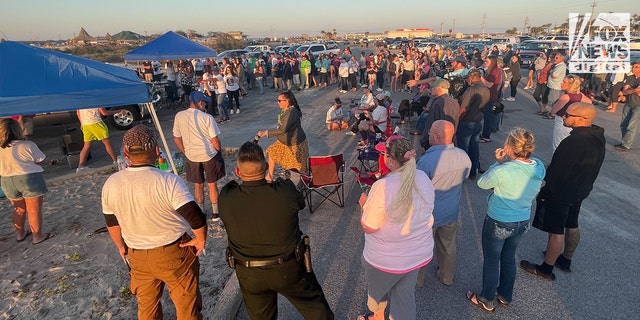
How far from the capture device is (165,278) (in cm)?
257

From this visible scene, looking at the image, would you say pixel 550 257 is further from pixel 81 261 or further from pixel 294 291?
pixel 81 261

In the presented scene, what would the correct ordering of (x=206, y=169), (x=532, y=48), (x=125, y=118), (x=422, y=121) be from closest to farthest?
(x=206, y=169)
(x=422, y=121)
(x=125, y=118)
(x=532, y=48)

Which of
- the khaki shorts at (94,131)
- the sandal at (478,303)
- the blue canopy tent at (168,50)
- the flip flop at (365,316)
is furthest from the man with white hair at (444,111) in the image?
the blue canopy tent at (168,50)

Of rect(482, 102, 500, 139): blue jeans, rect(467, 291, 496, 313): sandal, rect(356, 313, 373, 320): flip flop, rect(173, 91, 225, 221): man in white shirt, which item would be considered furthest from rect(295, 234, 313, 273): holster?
rect(482, 102, 500, 139): blue jeans

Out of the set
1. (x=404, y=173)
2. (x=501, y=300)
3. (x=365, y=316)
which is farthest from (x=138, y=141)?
(x=501, y=300)

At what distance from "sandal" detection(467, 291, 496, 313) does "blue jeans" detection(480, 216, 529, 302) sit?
6 centimetres

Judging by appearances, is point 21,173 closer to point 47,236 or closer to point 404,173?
point 47,236

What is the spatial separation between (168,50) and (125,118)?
9.01 feet

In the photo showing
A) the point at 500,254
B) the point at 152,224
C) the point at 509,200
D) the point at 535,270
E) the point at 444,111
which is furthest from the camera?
the point at 444,111

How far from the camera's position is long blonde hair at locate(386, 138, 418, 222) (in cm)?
215

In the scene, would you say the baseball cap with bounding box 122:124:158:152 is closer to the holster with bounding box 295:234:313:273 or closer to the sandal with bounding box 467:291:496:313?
the holster with bounding box 295:234:313:273

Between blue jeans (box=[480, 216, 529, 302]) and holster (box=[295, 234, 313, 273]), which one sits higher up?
holster (box=[295, 234, 313, 273])

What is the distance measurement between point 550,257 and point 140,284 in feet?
12.6

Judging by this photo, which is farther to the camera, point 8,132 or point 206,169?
point 206,169
